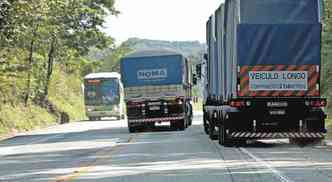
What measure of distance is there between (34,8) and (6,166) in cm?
2184

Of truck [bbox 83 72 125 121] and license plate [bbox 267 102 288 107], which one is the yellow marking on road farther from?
truck [bbox 83 72 125 121]

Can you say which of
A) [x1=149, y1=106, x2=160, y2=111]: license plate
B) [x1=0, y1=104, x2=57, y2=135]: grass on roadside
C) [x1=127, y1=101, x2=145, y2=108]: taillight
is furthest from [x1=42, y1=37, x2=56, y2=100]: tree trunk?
[x1=149, y1=106, x2=160, y2=111]: license plate

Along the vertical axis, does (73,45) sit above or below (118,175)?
above

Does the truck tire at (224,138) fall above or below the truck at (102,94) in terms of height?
below

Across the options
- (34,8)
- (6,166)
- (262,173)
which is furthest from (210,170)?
(34,8)

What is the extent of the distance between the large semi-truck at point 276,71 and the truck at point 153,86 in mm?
14828

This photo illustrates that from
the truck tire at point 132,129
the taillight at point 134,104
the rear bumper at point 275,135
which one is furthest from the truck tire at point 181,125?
the rear bumper at point 275,135

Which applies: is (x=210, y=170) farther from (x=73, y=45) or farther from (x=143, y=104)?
(x=73, y=45)

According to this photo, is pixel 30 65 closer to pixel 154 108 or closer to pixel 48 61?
pixel 48 61

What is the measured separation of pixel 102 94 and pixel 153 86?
28355 mm

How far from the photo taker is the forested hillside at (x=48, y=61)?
52.0 meters

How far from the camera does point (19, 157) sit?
25.0 m

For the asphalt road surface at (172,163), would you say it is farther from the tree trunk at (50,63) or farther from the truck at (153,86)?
the tree trunk at (50,63)

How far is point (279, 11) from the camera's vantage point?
987 inches
